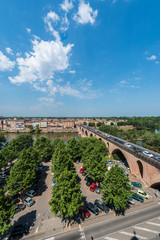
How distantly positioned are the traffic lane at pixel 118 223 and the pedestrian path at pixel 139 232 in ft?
1.46

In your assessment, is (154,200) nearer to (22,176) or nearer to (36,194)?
(36,194)

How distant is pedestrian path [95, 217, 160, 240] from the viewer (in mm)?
13094

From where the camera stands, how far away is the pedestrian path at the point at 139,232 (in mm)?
13094

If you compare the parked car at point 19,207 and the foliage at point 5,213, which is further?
the parked car at point 19,207

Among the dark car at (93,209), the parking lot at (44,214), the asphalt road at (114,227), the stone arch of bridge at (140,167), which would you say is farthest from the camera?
the stone arch of bridge at (140,167)

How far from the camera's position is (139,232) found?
1370 centimetres

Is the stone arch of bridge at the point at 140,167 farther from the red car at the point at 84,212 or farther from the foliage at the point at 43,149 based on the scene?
the foliage at the point at 43,149

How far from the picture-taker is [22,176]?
19.1 m

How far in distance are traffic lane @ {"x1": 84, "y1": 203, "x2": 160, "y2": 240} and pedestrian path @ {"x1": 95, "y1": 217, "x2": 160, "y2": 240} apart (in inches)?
17.6

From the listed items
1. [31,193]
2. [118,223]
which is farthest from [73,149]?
[118,223]

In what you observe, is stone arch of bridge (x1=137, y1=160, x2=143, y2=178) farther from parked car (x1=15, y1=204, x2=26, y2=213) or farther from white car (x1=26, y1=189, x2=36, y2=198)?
parked car (x1=15, y1=204, x2=26, y2=213)

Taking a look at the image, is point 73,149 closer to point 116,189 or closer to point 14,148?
point 116,189

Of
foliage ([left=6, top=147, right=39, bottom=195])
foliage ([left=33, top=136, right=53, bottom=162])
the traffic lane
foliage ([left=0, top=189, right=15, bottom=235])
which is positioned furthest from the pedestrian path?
foliage ([left=33, top=136, right=53, bottom=162])

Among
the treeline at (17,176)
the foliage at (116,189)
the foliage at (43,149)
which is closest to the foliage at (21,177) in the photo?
the treeline at (17,176)
